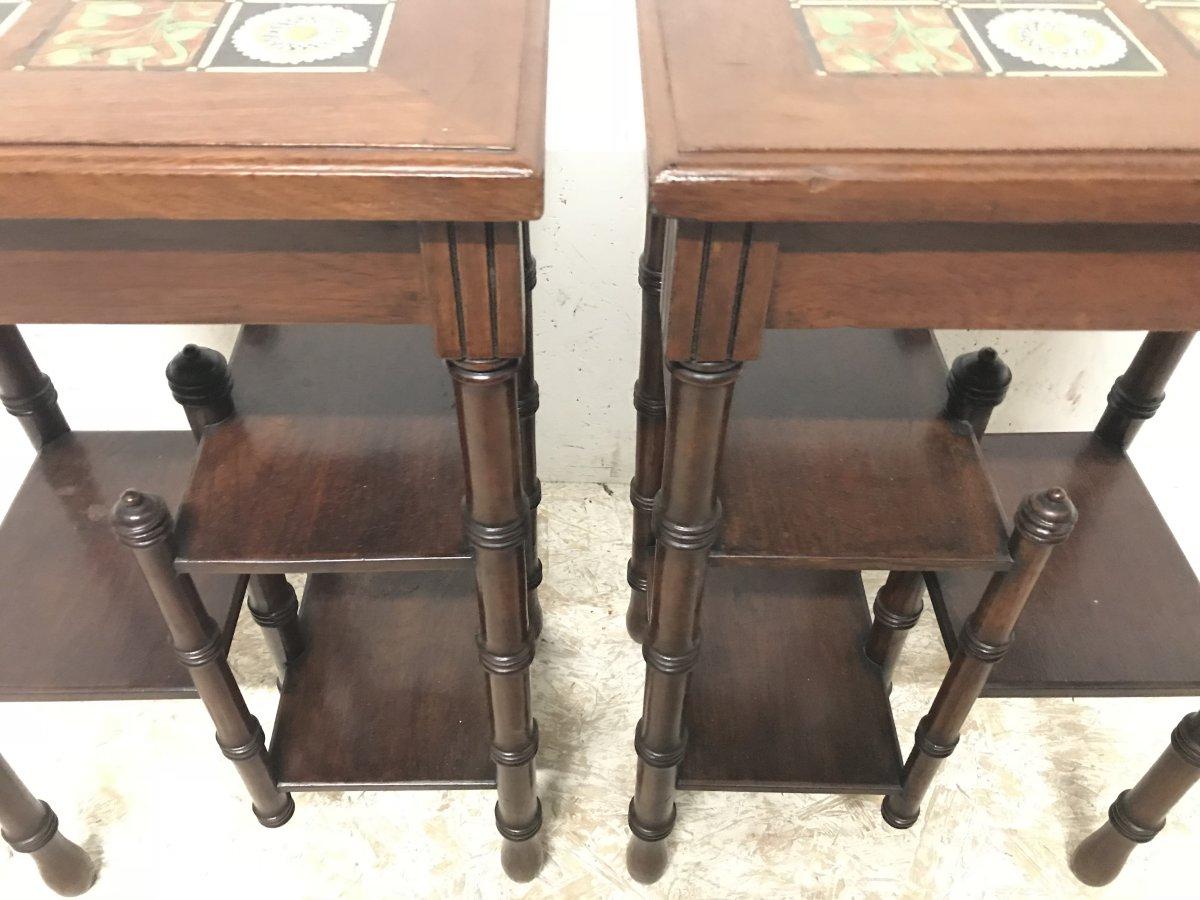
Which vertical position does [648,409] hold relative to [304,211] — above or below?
below

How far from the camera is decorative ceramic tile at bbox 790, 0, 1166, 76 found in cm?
73

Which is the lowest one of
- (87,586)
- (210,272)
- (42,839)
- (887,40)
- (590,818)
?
(590,818)

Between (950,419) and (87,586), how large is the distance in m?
0.93

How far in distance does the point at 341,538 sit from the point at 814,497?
0.43m

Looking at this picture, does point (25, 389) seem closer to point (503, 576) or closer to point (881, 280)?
point (503, 576)

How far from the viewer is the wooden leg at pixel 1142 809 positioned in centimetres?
104

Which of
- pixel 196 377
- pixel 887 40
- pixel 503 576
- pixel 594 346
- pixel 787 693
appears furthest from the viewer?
pixel 594 346

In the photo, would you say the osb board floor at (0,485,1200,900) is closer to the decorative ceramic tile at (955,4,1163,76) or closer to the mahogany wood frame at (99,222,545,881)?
the mahogany wood frame at (99,222,545,881)

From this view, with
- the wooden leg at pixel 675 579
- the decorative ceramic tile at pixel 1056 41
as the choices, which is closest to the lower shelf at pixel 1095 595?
the wooden leg at pixel 675 579

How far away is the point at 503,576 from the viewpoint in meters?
0.89

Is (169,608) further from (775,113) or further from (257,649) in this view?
(775,113)

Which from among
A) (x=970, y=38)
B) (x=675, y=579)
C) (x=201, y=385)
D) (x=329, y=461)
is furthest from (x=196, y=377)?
(x=970, y=38)

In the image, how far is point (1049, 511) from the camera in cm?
85

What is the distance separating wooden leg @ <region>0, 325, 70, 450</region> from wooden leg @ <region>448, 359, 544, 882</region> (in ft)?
1.98
